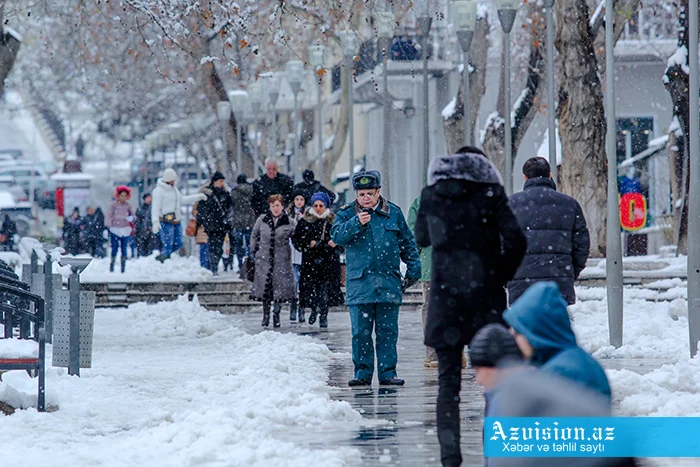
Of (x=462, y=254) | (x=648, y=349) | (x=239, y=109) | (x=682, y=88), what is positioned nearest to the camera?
(x=462, y=254)

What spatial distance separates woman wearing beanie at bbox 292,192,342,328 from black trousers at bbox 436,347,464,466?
1089 cm

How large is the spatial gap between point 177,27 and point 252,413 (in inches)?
337

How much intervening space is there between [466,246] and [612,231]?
7.65m

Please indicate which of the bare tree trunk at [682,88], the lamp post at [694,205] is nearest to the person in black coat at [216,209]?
the bare tree trunk at [682,88]

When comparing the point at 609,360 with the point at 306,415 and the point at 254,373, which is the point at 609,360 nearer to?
the point at 254,373

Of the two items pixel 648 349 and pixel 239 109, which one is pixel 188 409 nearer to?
pixel 648 349

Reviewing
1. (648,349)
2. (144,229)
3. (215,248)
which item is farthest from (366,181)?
(144,229)

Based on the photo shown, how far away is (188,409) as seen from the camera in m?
9.91

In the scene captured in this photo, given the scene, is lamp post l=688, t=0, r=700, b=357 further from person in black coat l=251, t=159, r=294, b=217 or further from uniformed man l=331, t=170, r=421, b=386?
person in black coat l=251, t=159, r=294, b=217

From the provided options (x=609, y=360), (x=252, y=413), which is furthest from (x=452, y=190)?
(x=609, y=360)

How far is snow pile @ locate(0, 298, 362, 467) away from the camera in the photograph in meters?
8.00

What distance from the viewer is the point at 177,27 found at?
17.0 metres

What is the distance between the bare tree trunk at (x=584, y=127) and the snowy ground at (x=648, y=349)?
497 cm

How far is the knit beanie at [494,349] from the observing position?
4742 mm
